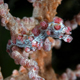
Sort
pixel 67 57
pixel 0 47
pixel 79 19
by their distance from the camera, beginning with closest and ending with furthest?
1. pixel 79 19
2. pixel 0 47
3. pixel 67 57

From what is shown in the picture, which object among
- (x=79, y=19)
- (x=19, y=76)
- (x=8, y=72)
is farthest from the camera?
(x=8, y=72)

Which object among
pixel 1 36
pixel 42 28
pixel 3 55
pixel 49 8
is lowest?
pixel 3 55

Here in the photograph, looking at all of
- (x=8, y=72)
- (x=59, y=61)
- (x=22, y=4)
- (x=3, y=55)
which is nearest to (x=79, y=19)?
(x=22, y=4)

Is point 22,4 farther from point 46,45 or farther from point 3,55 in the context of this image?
point 46,45

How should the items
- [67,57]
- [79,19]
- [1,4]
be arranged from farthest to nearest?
[67,57] < [79,19] < [1,4]

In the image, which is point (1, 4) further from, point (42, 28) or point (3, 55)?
point (3, 55)

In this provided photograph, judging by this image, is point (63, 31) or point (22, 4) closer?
point (63, 31)

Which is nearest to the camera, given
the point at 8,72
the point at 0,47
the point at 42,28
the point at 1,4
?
the point at 1,4

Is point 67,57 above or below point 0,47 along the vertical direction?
below

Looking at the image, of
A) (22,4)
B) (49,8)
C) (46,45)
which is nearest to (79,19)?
(49,8)
